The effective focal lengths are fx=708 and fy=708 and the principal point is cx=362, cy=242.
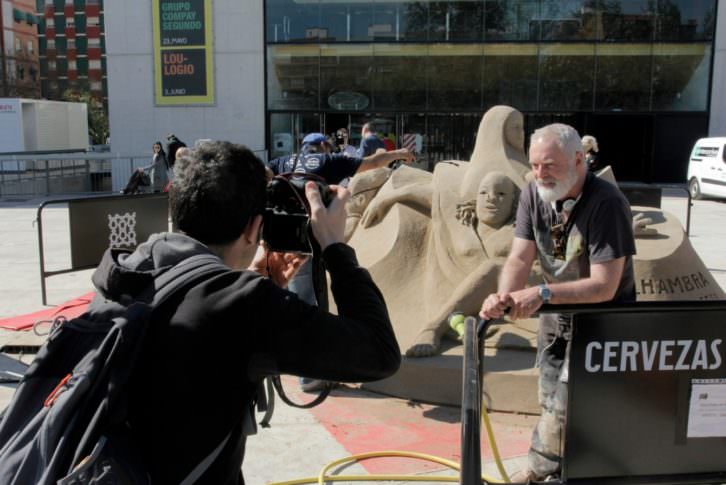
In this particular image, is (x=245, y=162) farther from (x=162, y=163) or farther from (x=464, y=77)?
(x=464, y=77)

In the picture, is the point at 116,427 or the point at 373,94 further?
the point at 373,94

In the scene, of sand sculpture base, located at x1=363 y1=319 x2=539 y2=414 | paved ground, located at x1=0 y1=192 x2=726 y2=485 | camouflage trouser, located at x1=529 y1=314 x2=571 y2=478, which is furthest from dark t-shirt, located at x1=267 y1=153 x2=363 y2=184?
camouflage trouser, located at x1=529 y1=314 x2=571 y2=478

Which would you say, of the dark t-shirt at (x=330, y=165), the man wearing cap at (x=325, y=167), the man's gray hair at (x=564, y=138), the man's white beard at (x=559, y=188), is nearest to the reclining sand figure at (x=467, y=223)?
the man wearing cap at (x=325, y=167)

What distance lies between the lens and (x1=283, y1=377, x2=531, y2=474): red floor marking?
13.0 ft

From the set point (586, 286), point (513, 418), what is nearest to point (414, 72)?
point (513, 418)

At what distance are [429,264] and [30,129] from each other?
28974mm

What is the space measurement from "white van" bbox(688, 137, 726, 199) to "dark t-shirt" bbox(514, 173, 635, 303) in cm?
1560

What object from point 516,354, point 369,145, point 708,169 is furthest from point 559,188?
point 708,169

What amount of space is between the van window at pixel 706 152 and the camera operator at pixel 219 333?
17.9 m

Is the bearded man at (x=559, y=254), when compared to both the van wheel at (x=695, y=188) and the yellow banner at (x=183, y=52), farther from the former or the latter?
the yellow banner at (x=183, y=52)

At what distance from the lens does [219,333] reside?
1.50 m

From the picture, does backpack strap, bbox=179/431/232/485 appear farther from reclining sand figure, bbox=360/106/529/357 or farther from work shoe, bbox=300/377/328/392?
reclining sand figure, bbox=360/106/529/357

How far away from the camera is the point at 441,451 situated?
405cm

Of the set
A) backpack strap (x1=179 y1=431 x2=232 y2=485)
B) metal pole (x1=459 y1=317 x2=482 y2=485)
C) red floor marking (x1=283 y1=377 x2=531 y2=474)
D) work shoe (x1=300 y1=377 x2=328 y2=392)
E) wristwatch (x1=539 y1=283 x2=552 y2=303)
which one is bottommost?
red floor marking (x1=283 y1=377 x2=531 y2=474)
